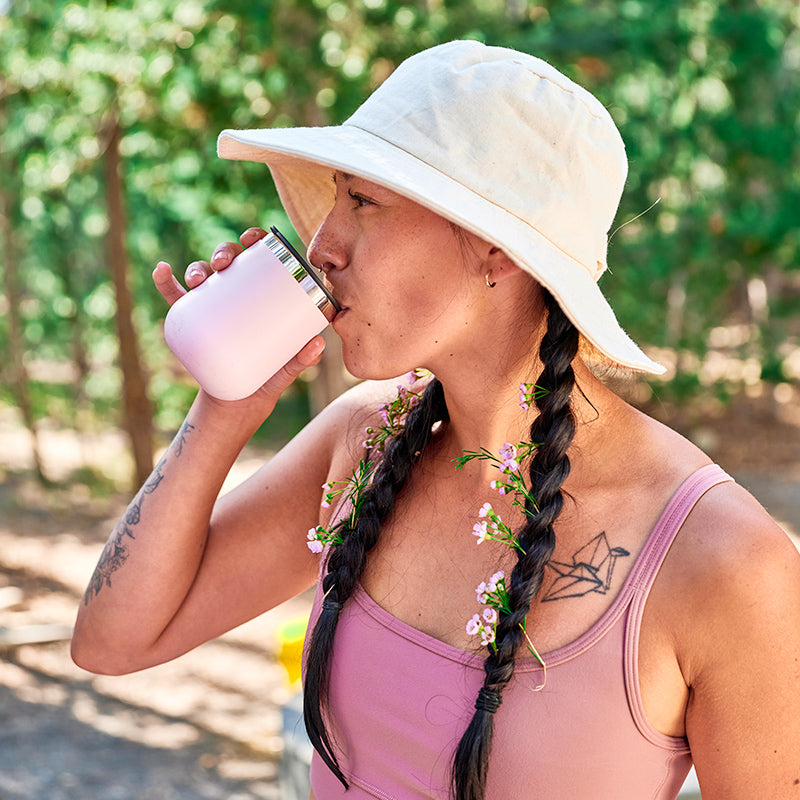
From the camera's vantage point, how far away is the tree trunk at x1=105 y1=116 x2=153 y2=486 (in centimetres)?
670

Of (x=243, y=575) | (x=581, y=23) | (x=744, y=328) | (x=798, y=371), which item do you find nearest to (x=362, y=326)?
(x=243, y=575)

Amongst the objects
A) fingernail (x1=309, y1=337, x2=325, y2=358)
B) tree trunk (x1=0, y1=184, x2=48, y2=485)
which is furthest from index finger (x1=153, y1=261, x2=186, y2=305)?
tree trunk (x1=0, y1=184, x2=48, y2=485)

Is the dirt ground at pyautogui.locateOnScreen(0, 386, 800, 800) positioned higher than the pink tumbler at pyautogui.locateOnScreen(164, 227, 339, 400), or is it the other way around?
the pink tumbler at pyautogui.locateOnScreen(164, 227, 339, 400)

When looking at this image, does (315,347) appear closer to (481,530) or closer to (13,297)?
(481,530)

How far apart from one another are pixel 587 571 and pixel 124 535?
811 millimetres

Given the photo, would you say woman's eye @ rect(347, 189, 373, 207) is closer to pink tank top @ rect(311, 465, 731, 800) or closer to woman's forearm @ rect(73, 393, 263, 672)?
woman's forearm @ rect(73, 393, 263, 672)

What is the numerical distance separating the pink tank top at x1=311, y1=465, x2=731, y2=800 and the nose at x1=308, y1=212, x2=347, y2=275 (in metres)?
0.53

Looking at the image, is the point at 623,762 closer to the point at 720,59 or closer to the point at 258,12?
the point at 258,12

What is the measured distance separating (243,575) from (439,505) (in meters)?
0.40

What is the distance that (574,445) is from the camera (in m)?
1.40

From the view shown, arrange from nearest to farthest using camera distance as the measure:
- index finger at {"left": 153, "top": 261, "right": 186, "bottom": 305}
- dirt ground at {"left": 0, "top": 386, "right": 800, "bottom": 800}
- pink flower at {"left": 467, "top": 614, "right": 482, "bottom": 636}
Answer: pink flower at {"left": 467, "top": 614, "right": 482, "bottom": 636}, index finger at {"left": 153, "top": 261, "right": 186, "bottom": 305}, dirt ground at {"left": 0, "top": 386, "right": 800, "bottom": 800}

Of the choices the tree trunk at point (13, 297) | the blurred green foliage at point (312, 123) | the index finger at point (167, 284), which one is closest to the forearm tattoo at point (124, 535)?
the index finger at point (167, 284)

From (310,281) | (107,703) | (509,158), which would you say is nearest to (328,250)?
(310,281)

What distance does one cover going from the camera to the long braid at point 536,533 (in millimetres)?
1209
